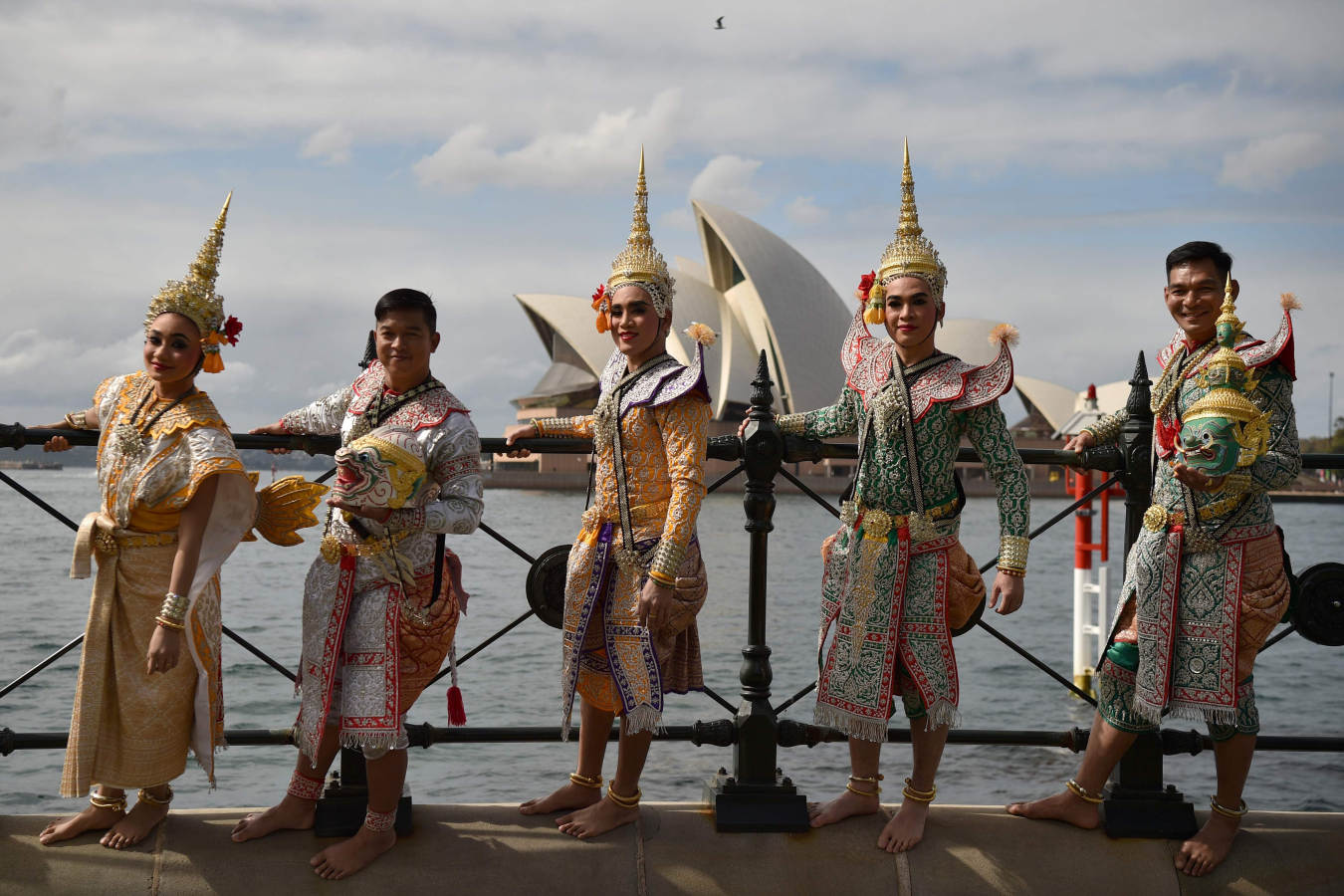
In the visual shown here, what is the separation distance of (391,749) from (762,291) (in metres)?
32.7

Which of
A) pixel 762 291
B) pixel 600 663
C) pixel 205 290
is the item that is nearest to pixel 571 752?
pixel 600 663

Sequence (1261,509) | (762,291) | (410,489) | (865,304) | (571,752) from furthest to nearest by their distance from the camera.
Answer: (762,291) < (571,752) < (865,304) < (1261,509) < (410,489)

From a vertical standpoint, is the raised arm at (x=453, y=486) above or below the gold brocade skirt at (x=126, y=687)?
above

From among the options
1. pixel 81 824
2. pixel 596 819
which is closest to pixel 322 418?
pixel 81 824

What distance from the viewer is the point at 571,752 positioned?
22.1ft

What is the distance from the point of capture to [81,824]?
2.30 m

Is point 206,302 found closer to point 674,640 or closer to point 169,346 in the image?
point 169,346

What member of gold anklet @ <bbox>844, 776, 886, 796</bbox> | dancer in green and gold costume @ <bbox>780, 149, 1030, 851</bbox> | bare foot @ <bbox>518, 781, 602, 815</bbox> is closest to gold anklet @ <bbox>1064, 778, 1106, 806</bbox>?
dancer in green and gold costume @ <bbox>780, 149, 1030, 851</bbox>

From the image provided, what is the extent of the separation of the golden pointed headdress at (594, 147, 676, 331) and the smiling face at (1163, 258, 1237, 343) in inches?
46.1

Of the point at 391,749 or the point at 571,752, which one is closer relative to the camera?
the point at 391,749

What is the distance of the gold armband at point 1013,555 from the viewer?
2344mm

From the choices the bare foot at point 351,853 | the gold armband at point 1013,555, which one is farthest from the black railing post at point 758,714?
the bare foot at point 351,853

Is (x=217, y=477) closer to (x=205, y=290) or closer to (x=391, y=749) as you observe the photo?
(x=205, y=290)

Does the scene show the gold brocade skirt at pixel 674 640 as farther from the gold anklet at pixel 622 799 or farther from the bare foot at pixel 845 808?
the bare foot at pixel 845 808
